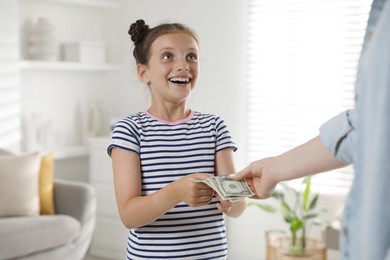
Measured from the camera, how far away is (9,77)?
14.4 ft

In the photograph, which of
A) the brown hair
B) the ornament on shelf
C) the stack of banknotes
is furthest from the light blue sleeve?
the ornament on shelf

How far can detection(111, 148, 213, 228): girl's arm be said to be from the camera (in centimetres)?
161

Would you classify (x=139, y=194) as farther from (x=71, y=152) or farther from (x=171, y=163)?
(x=71, y=152)

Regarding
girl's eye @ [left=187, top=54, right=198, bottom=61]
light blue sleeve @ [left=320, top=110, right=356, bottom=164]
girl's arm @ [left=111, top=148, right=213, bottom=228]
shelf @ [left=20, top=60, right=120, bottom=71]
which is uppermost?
shelf @ [left=20, top=60, right=120, bottom=71]

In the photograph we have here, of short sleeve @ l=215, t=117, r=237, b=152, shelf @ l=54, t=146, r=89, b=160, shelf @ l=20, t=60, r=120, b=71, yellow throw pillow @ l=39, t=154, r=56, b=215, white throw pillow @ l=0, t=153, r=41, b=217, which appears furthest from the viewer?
shelf @ l=54, t=146, r=89, b=160

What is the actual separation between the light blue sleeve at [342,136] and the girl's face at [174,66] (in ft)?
2.53

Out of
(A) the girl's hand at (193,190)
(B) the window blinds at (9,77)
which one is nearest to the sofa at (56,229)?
(B) the window blinds at (9,77)

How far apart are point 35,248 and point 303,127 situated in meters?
1.98

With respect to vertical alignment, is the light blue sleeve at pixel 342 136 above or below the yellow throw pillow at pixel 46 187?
above

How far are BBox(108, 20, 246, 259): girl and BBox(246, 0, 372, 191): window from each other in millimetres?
2543

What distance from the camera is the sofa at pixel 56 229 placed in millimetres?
3555

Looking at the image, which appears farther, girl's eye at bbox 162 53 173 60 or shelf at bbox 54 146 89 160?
shelf at bbox 54 146 89 160

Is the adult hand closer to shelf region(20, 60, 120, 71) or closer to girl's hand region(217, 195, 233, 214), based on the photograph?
girl's hand region(217, 195, 233, 214)

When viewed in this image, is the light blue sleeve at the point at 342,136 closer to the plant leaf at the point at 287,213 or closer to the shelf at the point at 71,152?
the plant leaf at the point at 287,213
